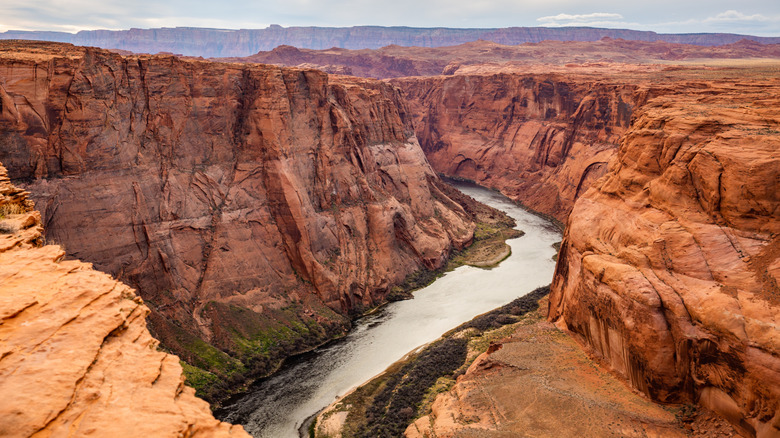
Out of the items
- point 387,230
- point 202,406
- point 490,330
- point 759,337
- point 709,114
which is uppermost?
point 709,114

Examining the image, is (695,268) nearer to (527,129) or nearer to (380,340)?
(380,340)

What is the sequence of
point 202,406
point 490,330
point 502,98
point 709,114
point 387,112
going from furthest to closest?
point 502,98, point 387,112, point 490,330, point 709,114, point 202,406

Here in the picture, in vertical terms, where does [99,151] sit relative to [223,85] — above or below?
below

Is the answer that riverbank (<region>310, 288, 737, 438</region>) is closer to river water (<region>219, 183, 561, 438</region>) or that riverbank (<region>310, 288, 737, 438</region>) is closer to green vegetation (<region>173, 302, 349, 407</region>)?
river water (<region>219, 183, 561, 438</region>)

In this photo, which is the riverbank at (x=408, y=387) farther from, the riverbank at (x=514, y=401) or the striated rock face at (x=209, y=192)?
the striated rock face at (x=209, y=192)

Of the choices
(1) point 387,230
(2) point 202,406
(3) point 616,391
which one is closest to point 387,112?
(1) point 387,230

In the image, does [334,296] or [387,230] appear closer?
[334,296]

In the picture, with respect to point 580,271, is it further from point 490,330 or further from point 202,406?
point 202,406

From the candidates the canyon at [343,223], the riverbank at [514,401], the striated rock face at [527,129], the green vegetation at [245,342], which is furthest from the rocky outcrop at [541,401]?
the striated rock face at [527,129]

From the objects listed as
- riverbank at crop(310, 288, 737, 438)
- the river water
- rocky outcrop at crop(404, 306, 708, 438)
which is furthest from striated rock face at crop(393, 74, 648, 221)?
rocky outcrop at crop(404, 306, 708, 438)
